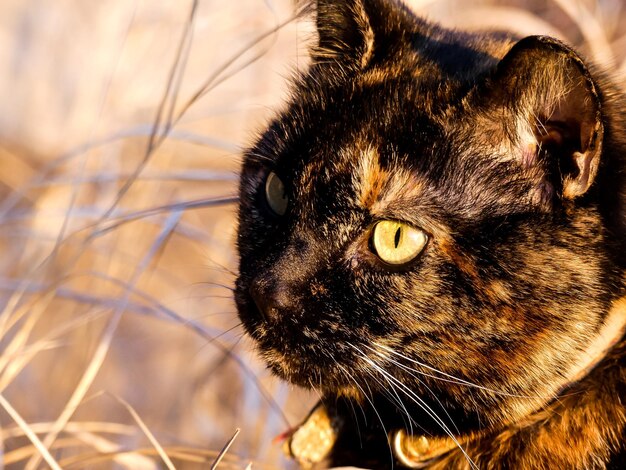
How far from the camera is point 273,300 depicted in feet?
3.86

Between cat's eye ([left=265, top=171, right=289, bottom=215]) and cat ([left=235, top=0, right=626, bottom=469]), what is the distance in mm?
63

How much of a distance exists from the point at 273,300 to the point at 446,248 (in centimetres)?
29

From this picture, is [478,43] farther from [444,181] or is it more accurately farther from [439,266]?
[439,266]

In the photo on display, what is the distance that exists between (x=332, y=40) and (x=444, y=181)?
0.47 meters

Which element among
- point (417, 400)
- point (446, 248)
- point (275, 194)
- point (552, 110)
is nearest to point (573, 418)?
point (417, 400)

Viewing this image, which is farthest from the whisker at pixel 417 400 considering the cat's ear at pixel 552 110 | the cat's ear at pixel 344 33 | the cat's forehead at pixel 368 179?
the cat's ear at pixel 344 33

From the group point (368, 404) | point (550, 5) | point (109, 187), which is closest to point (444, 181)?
point (368, 404)

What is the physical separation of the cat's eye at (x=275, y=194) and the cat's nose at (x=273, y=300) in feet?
0.60

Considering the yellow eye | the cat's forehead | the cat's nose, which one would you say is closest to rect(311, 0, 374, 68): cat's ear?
the cat's forehead

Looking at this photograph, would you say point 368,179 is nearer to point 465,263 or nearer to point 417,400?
point 465,263

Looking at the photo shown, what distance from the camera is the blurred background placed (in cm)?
170

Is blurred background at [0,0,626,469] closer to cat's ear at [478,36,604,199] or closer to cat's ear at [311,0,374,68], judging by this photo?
cat's ear at [311,0,374,68]

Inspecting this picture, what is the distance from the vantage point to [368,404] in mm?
1325

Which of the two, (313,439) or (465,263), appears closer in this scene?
(465,263)
